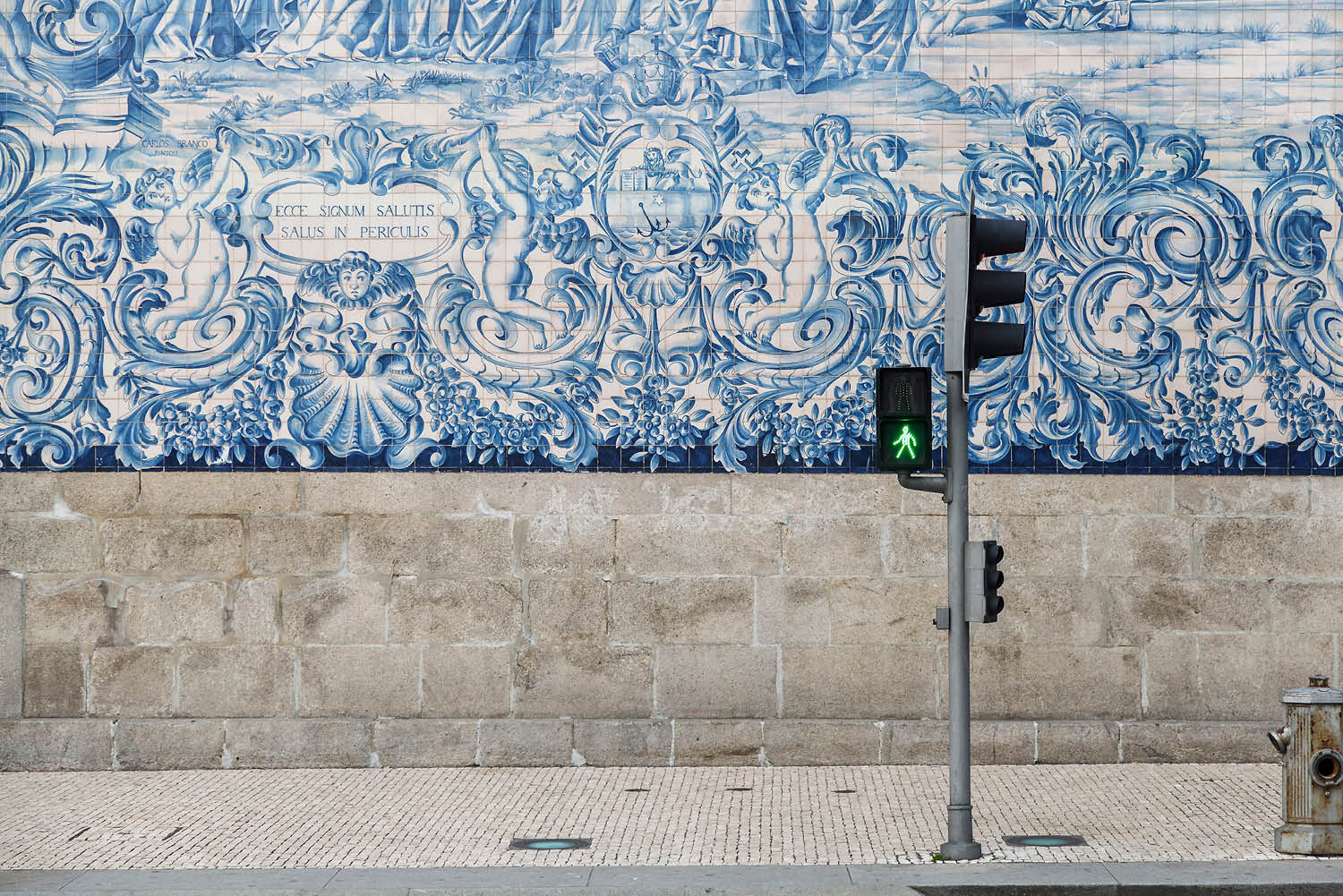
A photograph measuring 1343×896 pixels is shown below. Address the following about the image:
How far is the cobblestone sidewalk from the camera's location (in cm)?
780

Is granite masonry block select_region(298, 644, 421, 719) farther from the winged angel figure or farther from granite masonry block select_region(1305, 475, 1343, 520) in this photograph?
granite masonry block select_region(1305, 475, 1343, 520)

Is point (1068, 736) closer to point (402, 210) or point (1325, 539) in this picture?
point (1325, 539)

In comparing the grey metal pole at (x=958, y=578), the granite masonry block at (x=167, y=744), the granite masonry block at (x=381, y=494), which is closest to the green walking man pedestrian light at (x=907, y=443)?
the grey metal pole at (x=958, y=578)

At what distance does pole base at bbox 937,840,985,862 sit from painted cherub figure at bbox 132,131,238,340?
5.86 metres

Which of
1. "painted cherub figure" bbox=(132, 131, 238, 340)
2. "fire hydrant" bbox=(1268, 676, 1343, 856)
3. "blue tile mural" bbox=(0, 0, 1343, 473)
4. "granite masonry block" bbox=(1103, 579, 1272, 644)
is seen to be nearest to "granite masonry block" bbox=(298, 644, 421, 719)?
"blue tile mural" bbox=(0, 0, 1343, 473)

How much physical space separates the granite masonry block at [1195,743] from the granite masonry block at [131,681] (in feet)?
20.4

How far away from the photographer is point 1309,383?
1014 cm

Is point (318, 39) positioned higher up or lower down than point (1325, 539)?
higher up

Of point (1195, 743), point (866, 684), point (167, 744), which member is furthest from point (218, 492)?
point (1195, 743)

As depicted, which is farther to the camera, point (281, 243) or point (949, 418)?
point (281, 243)

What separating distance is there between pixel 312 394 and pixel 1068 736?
5.40m

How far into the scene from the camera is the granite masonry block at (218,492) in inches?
404

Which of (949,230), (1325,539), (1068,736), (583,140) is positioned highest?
(583,140)

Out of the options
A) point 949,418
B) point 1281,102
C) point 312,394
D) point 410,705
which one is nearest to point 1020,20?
point 1281,102
